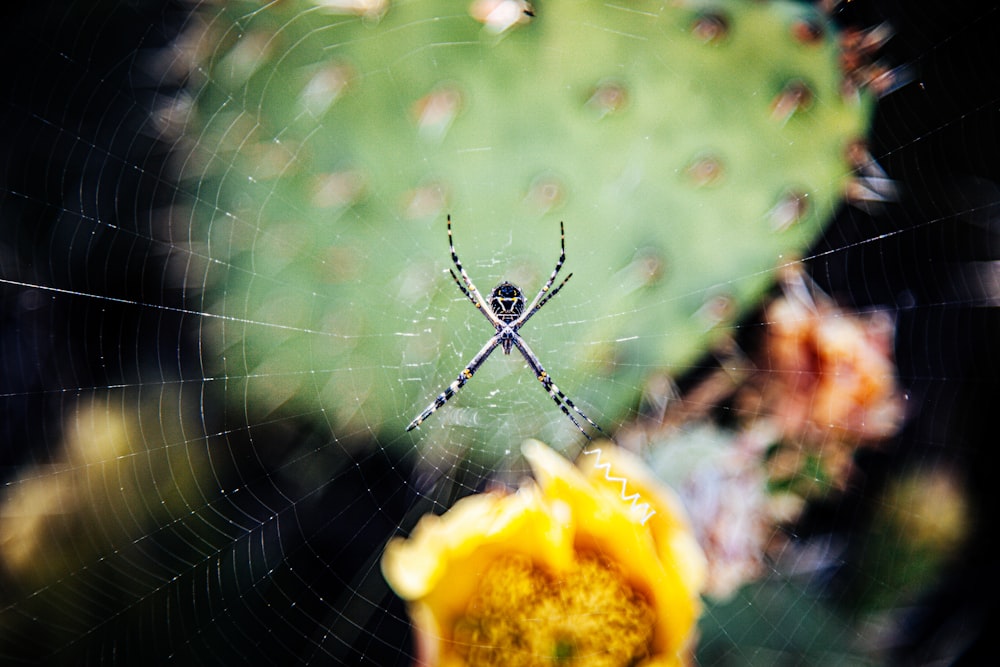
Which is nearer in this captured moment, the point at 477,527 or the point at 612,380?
the point at 477,527

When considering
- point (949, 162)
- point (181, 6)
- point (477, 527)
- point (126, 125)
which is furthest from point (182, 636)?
point (949, 162)

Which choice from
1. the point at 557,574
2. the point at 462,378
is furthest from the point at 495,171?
the point at 462,378

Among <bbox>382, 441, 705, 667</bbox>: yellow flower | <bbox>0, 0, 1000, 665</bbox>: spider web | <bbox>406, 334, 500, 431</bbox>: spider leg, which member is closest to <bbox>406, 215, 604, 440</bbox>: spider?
<bbox>406, 334, 500, 431</bbox>: spider leg

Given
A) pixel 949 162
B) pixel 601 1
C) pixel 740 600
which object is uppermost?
pixel 601 1

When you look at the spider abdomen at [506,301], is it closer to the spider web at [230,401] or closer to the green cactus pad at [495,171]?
the spider web at [230,401]

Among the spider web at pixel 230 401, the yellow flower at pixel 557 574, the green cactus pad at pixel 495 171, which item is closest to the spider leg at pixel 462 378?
the spider web at pixel 230 401

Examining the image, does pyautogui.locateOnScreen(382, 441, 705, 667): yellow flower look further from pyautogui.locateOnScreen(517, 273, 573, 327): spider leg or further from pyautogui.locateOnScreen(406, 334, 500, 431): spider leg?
pyautogui.locateOnScreen(406, 334, 500, 431): spider leg

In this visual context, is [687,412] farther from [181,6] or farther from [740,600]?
[181,6]
